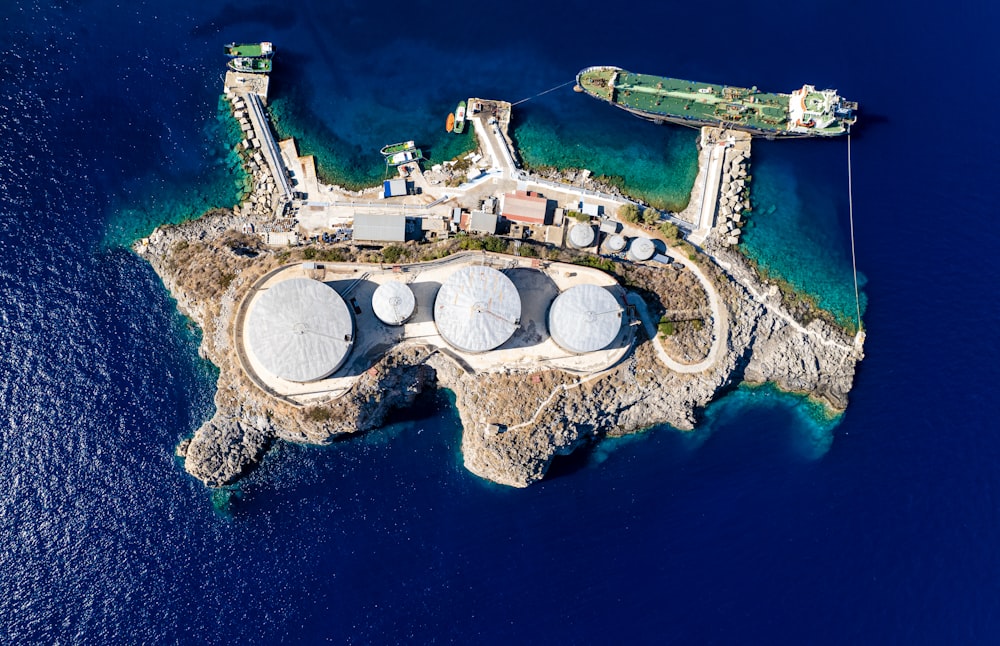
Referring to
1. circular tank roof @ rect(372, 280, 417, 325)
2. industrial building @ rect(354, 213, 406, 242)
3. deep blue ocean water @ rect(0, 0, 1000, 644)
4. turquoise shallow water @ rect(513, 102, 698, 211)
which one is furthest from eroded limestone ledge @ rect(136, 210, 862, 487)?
turquoise shallow water @ rect(513, 102, 698, 211)

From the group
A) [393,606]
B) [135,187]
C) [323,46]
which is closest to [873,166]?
[323,46]

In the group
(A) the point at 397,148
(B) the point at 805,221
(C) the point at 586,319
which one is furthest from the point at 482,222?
(B) the point at 805,221

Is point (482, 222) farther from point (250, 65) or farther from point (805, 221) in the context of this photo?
point (805, 221)

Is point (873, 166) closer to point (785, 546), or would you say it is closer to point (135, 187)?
point (785, 546)

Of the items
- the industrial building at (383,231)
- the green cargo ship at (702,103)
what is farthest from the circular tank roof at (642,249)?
the industrial building at (383,231)

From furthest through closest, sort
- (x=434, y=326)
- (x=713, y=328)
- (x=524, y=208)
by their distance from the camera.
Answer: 1. (x=524, y=208)
2. (x=713, y=328)
3. (x=434, y=326)

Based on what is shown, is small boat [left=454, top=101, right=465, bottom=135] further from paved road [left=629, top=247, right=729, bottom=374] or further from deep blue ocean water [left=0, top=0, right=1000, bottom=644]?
paved road [left=629, top=247, right=729, bottom=374]

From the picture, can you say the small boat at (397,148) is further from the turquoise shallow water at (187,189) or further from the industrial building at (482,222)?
the turquoise shallow water at (187,189)
